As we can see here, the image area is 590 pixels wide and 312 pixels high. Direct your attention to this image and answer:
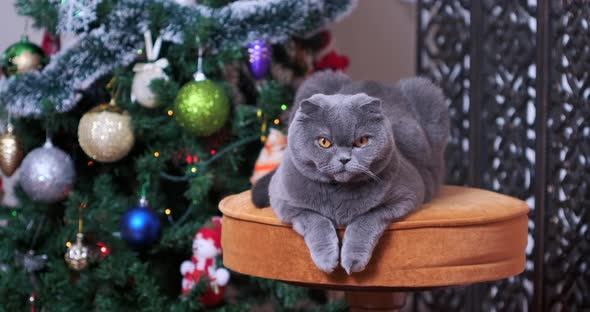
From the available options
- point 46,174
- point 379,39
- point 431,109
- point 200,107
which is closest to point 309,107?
point 431,109

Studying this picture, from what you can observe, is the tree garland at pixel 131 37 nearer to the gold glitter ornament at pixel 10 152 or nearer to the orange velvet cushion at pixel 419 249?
the gold glitter ornament at pixel 10 152

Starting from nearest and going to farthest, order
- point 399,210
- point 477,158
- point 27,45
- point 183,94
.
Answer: point 399,210
point 183,94
point 27,45
point 477,158

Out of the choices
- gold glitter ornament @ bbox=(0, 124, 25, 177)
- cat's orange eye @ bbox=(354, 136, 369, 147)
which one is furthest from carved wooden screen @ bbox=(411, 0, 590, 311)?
gold glitter ornament @ bbox=(0, 124, 25, 177)

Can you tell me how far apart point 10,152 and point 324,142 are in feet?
3.09

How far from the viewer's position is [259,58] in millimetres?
1684

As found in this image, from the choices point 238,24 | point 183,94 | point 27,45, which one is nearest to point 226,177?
point 183,94

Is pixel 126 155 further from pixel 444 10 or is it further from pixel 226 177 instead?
pixel 444 10

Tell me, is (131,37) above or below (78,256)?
above

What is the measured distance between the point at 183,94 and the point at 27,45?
0.42 meters

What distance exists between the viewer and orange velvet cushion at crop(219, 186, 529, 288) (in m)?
1.08

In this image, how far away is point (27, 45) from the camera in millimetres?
1709

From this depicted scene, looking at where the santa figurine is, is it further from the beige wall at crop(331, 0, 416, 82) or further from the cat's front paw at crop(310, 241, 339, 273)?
the beige wall at crop(331, 0, 416, 82)

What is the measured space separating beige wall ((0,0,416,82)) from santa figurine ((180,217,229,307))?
38.9 inches

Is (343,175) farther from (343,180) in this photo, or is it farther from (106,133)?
(106,133)
